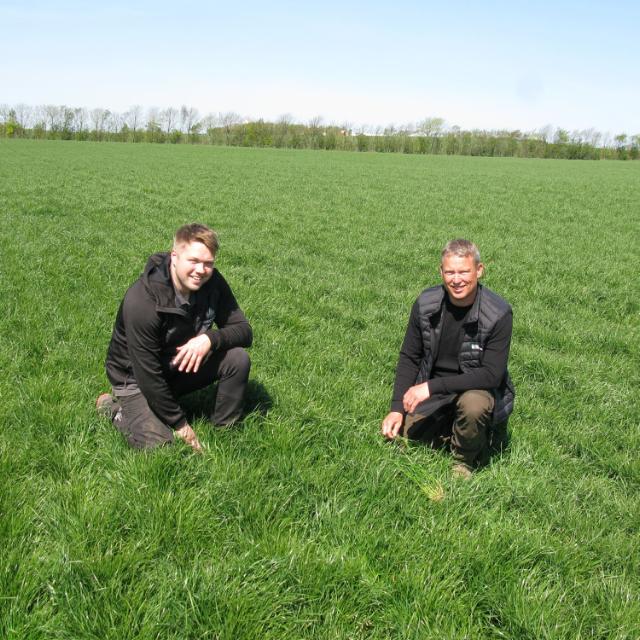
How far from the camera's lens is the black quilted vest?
386 centimetres

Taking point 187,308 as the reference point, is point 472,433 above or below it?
below

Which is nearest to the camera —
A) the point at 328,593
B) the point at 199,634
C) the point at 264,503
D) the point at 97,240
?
the point at 199,634

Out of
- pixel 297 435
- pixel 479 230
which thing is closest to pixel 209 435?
pixel 297 435

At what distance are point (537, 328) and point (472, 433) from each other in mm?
3646

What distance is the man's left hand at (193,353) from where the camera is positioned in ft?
12.1

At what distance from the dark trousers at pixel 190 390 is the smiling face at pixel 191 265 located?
589 mm

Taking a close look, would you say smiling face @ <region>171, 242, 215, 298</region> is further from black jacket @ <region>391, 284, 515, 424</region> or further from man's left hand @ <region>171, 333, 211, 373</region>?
black jacket @ <region>391, 284, 515, 424</region>

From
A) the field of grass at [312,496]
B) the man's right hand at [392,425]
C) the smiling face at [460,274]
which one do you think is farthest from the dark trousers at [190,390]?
the smiling face at [460,274]

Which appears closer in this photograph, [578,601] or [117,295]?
[578,601]

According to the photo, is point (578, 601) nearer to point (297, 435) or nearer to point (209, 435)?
point (297, 435)

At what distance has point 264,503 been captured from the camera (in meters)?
3.19

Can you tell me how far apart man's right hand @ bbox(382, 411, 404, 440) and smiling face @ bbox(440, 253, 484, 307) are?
0.94 metres

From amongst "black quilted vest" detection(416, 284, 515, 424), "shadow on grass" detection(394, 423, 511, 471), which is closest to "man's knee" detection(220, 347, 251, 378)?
"shadow on grass" detection(394, 423, 511, 471)

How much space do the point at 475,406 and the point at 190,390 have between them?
2.05 meters
